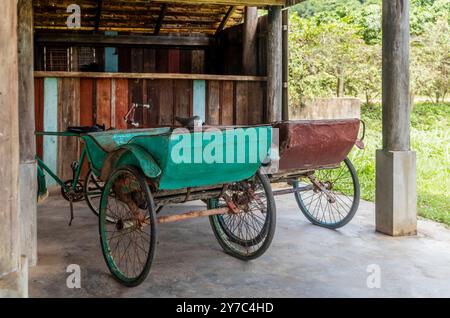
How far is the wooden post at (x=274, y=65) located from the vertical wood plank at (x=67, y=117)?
8.52 feet

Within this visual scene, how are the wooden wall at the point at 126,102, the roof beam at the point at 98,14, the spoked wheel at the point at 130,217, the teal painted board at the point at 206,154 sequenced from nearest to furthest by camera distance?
the teal painted board at the point at 206,154 → the spoked wheel at the point at 130,217 → the wooden wall at the point at 126,102 → the roof beam at the point at 98,14

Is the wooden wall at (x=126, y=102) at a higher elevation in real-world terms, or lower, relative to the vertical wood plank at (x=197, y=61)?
lower

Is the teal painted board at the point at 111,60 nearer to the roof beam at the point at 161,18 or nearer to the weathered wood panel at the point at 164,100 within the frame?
the roof beam at the point at 161,18

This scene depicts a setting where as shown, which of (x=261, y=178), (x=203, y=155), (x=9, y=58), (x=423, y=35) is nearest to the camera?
(x=9, y=58)

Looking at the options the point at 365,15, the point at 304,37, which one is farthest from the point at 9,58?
the point at 365,15

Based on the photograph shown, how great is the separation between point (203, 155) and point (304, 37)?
33.3ft

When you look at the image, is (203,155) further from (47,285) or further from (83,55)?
(83,55)

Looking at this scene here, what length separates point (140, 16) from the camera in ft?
29.1

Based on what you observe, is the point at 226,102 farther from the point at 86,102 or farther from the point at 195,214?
the point at 195,214

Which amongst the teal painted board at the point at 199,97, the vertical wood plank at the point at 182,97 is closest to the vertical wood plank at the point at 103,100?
the vertical wood plank at the point at 182,97

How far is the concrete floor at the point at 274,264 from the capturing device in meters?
3.55

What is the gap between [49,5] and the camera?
7.99 meters

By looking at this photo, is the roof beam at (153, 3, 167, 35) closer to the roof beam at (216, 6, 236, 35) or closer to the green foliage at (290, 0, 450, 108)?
the roof beam at (216, 6, 236, 35)

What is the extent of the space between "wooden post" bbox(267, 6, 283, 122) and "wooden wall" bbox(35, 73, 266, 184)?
0.90ft
